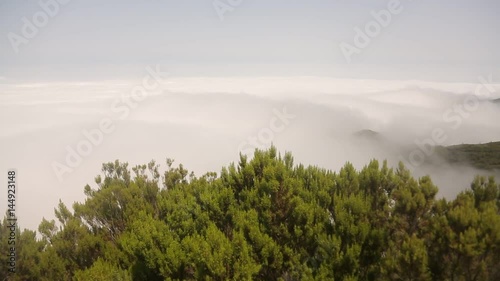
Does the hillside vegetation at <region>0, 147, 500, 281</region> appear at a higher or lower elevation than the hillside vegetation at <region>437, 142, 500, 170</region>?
lower

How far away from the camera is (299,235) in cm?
1492

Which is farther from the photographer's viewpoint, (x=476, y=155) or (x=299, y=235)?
(x=476, y=155)

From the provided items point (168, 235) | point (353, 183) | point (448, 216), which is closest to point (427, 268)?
point (448, 216)

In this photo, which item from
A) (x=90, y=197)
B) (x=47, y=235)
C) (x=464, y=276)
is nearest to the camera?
(x=464, y=276)

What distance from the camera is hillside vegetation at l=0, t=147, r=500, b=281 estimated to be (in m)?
12.4

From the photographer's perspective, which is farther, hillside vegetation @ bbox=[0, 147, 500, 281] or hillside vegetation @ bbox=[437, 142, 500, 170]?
hillside vegetation @ bbox=[437, 142, 500, 170]

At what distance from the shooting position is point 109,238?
21625 mm

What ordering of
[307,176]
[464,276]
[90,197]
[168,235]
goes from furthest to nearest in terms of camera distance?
[90,197]
[307,176]
[168,235]
[464,276]

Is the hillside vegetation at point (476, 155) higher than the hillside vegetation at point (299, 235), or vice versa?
the hillside vegetation at point (476, 155)

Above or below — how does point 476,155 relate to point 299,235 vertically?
above

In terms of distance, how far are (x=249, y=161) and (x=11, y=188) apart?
51.9 ft

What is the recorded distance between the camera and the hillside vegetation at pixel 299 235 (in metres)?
12.4

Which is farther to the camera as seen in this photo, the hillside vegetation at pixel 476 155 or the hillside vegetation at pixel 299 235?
the hillside vegetation at pixel 476 155

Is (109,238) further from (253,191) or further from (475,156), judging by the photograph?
(475,156)
